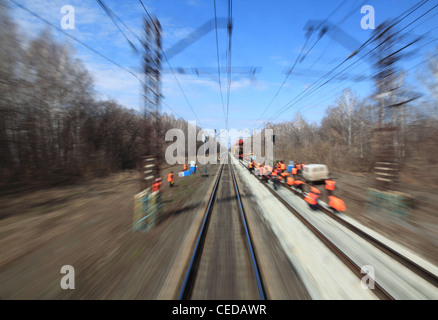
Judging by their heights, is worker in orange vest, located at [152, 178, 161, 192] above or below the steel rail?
above

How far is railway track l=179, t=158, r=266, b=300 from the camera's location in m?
3.23

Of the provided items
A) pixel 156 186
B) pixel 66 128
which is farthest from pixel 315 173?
pixel 66 128

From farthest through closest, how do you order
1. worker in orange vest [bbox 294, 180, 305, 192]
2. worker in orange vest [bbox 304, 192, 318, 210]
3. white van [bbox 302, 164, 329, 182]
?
white van [bbox 302, 164, 329, 182]
worker in orange vest [bbox 294, 180, 305, 192]
worker in orange vest [bbox 304, 192, 318, 210]

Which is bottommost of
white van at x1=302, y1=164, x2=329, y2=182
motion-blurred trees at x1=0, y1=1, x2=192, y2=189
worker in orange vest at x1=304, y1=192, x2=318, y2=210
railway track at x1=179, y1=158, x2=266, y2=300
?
railway track at x1=179, y1=158, x2=266, y2=300

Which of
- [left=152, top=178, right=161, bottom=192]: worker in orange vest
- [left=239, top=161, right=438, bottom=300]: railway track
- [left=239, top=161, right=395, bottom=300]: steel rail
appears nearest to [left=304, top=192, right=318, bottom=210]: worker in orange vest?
[left=239, top=161, right=438, bottom=300]: railway track

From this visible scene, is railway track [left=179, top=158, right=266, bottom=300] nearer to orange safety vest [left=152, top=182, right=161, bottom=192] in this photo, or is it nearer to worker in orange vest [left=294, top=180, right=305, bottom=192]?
orange safety vest [left=152, top=182, right=161, bottom=192]

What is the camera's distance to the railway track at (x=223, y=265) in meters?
3.23

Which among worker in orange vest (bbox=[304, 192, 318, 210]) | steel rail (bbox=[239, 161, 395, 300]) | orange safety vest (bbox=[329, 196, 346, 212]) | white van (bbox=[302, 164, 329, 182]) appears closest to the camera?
steel rail (bbox=[239, 161, 395, 300])

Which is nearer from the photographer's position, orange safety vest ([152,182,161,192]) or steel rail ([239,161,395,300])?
steel rail ([239,161,395,300])

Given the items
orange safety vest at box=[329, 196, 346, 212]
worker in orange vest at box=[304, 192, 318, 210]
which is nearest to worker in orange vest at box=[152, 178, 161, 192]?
worker in orange vest at box=[304, 192, 318, 210]

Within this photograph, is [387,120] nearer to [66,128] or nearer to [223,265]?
[223,265]

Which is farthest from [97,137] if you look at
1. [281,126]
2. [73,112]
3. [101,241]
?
[281,126]

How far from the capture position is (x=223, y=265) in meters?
4.04

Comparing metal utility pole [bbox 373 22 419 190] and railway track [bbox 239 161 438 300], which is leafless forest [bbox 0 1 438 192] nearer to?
metal utility pole [bbox 373 22 419 190]
